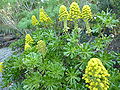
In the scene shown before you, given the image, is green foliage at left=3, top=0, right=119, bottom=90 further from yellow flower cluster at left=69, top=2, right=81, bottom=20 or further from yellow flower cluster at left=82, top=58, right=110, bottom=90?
yellow flower cluster at left=82, top=58, right=110, bottom=90

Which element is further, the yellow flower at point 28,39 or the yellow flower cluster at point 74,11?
the yellow flower at point 28,39

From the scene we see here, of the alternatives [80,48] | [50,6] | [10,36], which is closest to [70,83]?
[80,48]

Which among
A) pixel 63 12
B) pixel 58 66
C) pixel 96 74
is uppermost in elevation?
pixel 63 12

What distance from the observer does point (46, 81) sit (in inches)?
70.9

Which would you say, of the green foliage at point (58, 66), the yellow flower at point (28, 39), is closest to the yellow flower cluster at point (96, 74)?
the green foliage at point (58, 66)

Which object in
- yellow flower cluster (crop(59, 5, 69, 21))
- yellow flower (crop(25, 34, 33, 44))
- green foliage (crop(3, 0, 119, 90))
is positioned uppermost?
yellow flower cluster (crop(59, 5, 69, 21))

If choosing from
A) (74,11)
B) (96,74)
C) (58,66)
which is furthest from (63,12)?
(96,74)

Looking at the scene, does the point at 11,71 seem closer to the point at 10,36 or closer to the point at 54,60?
the point at 54,60

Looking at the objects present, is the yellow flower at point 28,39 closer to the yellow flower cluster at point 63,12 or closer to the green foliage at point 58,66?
the green foliage at point 58,66

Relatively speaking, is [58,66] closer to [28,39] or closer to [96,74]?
[96,74]

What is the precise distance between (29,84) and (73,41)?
675 millimetres

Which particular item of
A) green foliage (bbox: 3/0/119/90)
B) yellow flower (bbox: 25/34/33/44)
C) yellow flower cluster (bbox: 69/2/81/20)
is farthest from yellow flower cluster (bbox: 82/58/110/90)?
yellow flower (bbox: 25/34/33/44)

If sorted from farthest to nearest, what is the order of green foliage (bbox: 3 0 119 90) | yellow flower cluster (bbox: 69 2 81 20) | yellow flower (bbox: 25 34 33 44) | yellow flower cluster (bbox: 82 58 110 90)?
yellow flower (bbox: 25 34 33 44)
yellow flower cluster (bbox: 69 2 81 20)
green foliage (bbox: 3 0 119 90)
yellow flower cluster (bbox: 82 58 110 90)

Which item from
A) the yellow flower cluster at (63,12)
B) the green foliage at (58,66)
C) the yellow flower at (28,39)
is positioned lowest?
the green foliage at (58,66)
